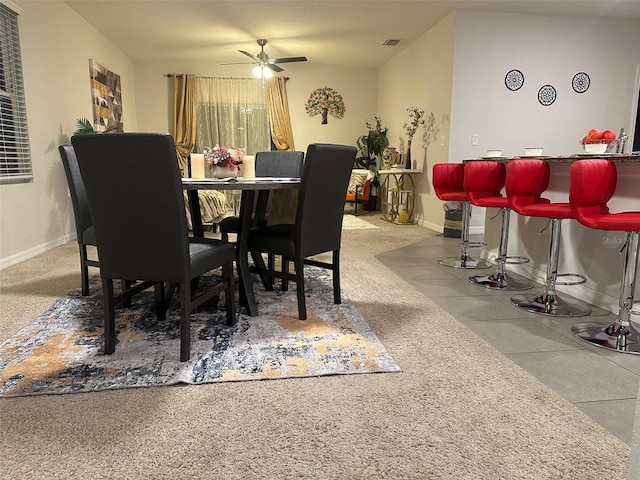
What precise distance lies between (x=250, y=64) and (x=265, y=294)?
6303 mm

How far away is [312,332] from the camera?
2.20 metres

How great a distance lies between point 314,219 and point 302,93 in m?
6.52

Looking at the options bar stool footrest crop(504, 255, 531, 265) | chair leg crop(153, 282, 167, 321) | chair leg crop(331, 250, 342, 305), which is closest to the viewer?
chair leg crop(153, 282, 167, 321)

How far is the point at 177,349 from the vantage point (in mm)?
1978

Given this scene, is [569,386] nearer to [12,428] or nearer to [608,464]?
[608,464]

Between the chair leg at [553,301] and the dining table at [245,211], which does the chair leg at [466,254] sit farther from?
the dining table at [245,211]

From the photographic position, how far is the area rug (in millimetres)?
6105

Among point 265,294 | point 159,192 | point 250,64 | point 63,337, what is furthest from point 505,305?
point 250,64

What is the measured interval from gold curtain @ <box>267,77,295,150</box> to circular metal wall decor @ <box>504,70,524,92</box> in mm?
4059

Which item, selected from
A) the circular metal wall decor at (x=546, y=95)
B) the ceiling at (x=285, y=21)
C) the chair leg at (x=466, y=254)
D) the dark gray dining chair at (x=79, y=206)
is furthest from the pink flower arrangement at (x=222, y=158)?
the circular metal wall decor at (x=546, y=95)

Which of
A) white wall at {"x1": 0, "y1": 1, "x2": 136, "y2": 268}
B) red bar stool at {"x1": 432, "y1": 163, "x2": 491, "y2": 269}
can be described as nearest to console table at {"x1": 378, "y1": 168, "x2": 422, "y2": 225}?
red bar stool at {"x1": 432, "y1": 163, "x2": 491, "y2": 269}

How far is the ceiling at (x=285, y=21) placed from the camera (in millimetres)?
5012

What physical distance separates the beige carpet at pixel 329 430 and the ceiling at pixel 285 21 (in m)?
4.55

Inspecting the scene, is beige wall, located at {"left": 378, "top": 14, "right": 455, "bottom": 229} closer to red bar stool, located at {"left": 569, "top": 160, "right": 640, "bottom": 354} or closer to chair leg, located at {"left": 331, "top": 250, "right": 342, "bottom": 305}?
chair leg, located at {"left": 331, "top": 250, "right": 342, "bottom": 305}
